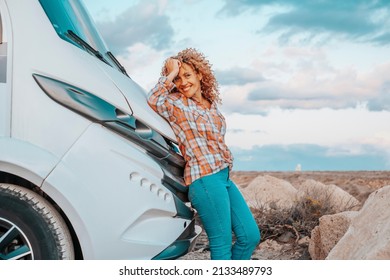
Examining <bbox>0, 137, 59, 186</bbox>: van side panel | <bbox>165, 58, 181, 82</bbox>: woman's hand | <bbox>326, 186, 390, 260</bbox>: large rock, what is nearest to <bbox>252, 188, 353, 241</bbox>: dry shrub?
<bbox>326, 186, 390, 260</bbox>: large rock

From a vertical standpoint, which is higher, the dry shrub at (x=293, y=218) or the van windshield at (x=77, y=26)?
the van windshield at (x=77, y=26)

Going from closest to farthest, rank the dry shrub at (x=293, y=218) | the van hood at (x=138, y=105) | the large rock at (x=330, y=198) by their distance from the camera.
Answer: the van hood at (x=138, y=105), the dry shrub at (x=293, y=218), the large rock at (x=330, y=198)

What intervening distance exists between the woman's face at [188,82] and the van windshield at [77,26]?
20.2 inches

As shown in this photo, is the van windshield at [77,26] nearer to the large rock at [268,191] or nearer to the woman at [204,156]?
the woman at [204,156]

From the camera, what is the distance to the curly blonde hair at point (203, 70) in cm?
530

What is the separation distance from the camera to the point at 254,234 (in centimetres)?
518

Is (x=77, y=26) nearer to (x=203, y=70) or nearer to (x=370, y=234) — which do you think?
(x=203, y=70)

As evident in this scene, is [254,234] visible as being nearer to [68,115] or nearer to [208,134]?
[208,134]

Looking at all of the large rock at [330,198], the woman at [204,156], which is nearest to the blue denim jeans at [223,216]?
the woman at [204,156]

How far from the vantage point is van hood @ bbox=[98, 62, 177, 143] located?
4707 millimetres

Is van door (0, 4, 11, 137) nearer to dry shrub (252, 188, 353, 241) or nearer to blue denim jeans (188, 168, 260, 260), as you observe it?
blue denim jeans (188, 168, 260, 260)

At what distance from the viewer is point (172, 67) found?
520cm
